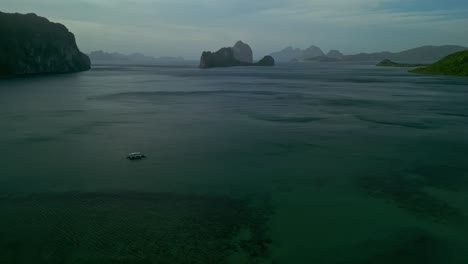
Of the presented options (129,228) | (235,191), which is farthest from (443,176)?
(129,228)

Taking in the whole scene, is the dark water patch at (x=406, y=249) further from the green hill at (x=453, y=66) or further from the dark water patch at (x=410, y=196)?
the green hill at (x=453, y=66)

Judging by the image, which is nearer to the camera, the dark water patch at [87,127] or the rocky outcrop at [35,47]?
the dark water patch at [87,127]

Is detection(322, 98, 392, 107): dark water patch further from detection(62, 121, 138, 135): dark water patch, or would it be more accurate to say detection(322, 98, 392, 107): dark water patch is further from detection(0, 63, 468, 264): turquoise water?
detection(62, 121, 138, 135): dark water patch

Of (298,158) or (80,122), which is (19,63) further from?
(298,158)

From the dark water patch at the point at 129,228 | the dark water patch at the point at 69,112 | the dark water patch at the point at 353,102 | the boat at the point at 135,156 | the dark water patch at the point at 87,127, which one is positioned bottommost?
the dark water patch at the point at 129,228

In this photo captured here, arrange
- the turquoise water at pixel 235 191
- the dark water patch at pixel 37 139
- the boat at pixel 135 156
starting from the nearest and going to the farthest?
the turquoise water at pixel 235 191 → the boat at pixel 135 156 → the dark water patch at pixel 37 139

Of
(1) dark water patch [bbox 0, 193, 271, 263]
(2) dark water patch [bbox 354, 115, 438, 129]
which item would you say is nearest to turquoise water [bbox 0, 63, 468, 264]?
(1) dark water patch [bbox 0, 193, 271, 263]

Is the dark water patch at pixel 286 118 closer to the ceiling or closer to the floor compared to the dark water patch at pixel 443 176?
closer to the ceiling

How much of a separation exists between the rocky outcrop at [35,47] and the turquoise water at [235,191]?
92.3 m

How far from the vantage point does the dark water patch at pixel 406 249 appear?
15039mm

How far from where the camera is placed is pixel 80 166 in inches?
1043

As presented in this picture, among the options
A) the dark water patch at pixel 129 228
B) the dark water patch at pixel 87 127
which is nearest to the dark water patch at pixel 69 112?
the dark water patch at pixel 87 127

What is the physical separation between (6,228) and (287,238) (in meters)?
13.4

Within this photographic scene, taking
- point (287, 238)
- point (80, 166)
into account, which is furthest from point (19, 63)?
point (287, 238)
